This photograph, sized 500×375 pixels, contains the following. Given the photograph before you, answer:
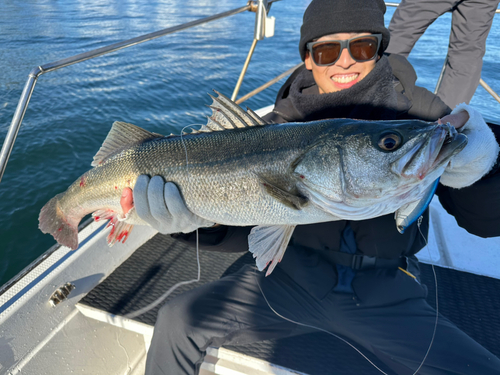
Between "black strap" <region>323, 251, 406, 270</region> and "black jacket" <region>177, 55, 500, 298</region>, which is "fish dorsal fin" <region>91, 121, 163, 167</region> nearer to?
"black jacket" <region>177, 55, 500, 298</region>

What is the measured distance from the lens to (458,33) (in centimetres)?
400

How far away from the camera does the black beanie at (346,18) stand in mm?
2318

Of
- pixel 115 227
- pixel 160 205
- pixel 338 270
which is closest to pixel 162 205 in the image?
pixel 160 205

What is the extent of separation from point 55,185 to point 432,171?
6.44 metres

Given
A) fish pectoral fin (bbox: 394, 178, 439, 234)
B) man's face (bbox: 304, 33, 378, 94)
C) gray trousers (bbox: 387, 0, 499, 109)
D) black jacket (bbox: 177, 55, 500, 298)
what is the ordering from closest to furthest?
fish pectoral fin (bbox: 394, 178, 439, 234)
black jacket (bbox: 177, 55, 500, 298)
man's face (bbox: 304, 33, 378, 94)
gray trousers (bbox: 387, 0, 499, 109)

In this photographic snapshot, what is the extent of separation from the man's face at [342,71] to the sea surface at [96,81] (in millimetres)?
4511

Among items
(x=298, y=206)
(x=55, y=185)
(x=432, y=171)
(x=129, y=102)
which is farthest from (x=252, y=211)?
(x=129, y=102)

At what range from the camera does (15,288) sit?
229 cm

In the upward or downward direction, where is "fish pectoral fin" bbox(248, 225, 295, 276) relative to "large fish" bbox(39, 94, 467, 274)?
downward

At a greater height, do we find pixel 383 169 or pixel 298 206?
pixel 383 169

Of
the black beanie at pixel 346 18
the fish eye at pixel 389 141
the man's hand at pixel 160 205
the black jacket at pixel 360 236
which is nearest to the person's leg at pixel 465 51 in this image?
the black jacket at pixel 360 236

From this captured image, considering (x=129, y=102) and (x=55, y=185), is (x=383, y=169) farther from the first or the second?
(x=129, y=102)

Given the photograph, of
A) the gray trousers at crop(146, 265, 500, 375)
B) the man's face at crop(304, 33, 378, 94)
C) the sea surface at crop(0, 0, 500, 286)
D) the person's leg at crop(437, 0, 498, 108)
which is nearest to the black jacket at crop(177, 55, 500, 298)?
the gray trousers at crop(146, 265, 500, 375)

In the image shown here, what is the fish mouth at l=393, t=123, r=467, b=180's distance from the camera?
1.45 metres
